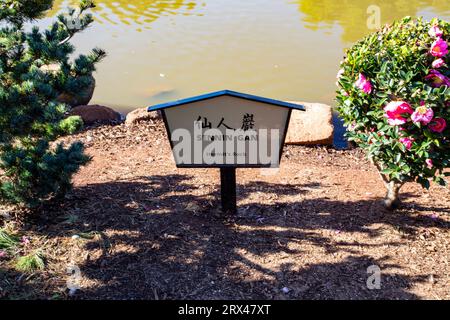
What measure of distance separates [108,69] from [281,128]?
5850mm

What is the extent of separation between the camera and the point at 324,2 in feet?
40.8

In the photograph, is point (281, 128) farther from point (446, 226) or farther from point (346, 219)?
point (446, 226)

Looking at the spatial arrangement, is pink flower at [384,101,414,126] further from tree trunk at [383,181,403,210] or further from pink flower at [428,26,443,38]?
tree trunk at [383,181,403,210]

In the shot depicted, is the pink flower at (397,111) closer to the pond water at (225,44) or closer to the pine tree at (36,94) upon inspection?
the pine tree at (36,94)

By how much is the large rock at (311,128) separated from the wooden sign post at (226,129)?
2.22 m

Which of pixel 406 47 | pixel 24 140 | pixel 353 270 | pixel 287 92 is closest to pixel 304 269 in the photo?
pixel 353 270

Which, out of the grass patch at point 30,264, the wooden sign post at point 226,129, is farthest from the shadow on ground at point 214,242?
the wooden sign post at point 226,129

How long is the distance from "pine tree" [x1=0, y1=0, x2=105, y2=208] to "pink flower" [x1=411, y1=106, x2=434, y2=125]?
2.14 metres

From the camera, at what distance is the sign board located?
11.5 ft

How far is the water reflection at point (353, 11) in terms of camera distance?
10484mm

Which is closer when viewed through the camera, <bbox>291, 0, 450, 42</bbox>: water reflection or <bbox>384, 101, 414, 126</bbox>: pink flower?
<bbox>384, 101, 414, 126</bbox>: pink flower

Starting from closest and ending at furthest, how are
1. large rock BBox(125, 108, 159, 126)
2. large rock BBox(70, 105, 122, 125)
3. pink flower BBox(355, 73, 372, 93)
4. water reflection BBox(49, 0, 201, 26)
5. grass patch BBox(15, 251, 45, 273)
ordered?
1. grass patch BBox(15, 251, 45, 273)
2. pink flower BBox(355, 73, 372, 93)
3. large rock BBox(125, 108, 159, 126)
4. large rock BBox(70, 105, 122, 125)
5. water reflection BBox(49, 0, 201, 26)

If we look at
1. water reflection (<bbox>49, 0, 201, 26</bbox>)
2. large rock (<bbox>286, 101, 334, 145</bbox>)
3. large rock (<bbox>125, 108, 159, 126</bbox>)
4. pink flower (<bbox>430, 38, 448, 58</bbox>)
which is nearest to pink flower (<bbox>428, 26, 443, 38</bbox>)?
pink flower (<bbox>430, 38, 448, 58</bbox>)

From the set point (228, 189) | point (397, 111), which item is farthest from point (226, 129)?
point (397, 111)
